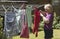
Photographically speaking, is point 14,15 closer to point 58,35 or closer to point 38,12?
point 38,12

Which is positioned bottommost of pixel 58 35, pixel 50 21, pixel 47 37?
pixel 58 35

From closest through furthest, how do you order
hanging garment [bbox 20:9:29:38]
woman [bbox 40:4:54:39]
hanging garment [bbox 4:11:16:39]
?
woman [bbox 40:4:54:39] → hanging garment [bbox 20:9:29:38] → hanging garment [bbox 4:11:16:39]

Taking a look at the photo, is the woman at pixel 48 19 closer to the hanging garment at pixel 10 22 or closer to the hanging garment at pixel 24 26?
the hanging garment at pixel 24 26

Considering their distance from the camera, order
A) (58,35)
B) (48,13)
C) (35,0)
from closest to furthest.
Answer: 1. (48,13)
2. (58,35)
3. (35,0)

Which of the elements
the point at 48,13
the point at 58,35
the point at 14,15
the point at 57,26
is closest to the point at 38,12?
the point at 48,13

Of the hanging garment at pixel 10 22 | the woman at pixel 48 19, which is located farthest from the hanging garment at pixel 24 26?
the woman at pixel 48 19

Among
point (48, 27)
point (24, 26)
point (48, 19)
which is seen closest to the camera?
point (48, 19)

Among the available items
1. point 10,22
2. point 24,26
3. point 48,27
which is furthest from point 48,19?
point 10,22

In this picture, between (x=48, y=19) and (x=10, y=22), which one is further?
(x=10, y=22)

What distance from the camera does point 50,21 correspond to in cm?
685

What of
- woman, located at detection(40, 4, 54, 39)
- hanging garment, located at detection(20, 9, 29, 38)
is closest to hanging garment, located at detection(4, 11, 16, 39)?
hanging garment, located at detection(20, 9, 29, 38)

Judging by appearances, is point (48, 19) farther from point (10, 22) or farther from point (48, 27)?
point (10, 22)

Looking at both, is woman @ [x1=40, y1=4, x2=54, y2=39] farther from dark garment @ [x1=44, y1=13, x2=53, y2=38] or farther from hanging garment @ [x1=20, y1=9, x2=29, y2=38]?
hanging garment @ [x1=20, y1=9, x2=29, y2=38]

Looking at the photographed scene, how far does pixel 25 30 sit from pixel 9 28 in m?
0.66
